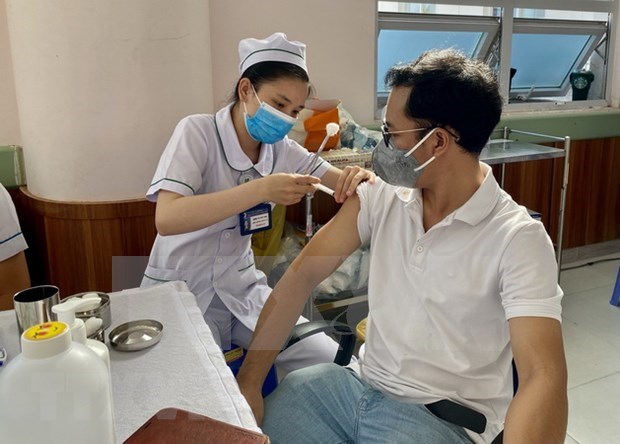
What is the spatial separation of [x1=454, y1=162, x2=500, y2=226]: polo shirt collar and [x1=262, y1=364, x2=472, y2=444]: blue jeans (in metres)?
0.42

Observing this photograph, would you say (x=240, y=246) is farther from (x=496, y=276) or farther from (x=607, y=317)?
(x=607, y=317)

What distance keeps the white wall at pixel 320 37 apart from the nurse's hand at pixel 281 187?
130 cm

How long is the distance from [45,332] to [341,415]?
2.51 ft

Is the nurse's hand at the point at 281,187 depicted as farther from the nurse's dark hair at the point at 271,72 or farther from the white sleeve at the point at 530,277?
the white sleeve at the point at 530,277

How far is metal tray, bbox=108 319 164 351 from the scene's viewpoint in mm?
1104

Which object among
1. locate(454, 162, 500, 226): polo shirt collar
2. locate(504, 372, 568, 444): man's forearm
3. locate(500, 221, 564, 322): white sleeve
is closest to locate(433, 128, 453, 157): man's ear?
locate(454, 162, 500, 226): polo shirt collar

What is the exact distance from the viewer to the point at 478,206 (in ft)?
4.00

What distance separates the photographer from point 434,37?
3541 mm

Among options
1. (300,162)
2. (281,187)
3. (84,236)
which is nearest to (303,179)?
(281,187)

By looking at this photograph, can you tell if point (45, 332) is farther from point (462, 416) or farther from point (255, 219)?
point (255, 219)

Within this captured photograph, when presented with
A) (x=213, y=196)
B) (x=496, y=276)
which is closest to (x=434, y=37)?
(x=213, y=196)

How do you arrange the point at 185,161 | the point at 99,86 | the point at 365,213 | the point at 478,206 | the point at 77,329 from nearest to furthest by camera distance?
the point at 77,329 → the point at 478,206 → the point at 365,213 → the point at 185,161 → the point at 99,86

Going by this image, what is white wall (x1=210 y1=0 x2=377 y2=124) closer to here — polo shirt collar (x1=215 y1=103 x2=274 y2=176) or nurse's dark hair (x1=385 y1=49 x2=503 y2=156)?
polo shirt collar (x1=215 y1=103 x2=274 y2=176)

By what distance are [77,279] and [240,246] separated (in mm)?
905
